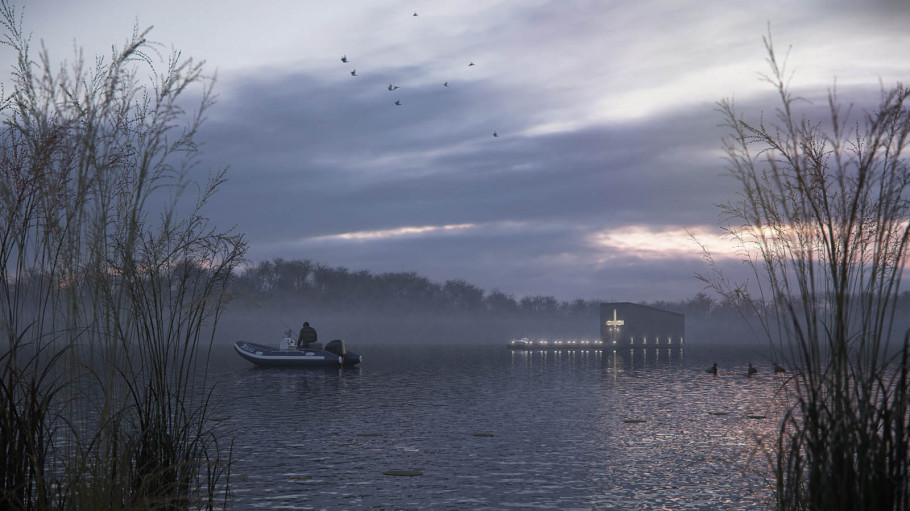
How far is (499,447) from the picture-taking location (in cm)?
1462

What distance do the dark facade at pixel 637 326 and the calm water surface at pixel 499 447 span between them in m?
46.6

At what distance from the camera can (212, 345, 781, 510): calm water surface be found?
32.8 ft

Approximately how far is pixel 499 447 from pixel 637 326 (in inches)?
2611

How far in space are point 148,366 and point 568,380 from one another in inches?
1276

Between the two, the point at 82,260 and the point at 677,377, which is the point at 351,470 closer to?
the point at 82,260

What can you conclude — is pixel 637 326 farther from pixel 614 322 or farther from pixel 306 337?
pixel 306 337

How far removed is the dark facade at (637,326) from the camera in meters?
76.5

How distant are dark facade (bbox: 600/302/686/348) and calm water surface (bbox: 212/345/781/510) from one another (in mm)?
46586

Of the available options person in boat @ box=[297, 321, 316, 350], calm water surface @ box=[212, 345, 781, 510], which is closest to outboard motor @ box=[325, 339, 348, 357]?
person in boat @ box=[297, 321, 316, 350]

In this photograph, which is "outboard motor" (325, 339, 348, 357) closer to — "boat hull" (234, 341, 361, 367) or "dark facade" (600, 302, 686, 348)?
"boat hull" (234, 341, 361, 367)

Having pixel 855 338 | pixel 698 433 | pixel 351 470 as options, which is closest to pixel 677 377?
pixel 698 433

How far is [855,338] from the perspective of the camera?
13.5 feet

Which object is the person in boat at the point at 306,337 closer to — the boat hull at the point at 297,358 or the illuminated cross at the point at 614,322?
the boat hull at the point at 297,358

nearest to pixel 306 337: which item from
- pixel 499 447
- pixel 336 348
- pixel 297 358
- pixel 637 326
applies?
pixel 297 358
